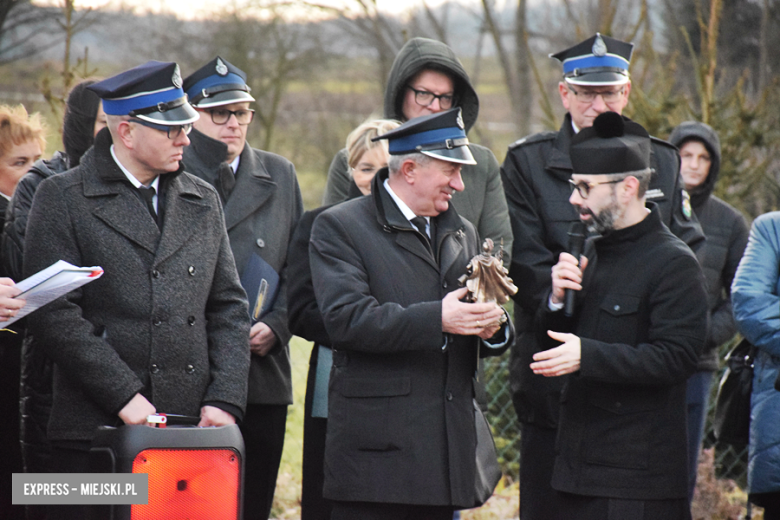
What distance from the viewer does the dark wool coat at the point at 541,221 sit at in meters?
3.96

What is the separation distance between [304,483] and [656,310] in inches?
67.9

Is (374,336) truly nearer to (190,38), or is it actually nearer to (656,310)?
(656,310)

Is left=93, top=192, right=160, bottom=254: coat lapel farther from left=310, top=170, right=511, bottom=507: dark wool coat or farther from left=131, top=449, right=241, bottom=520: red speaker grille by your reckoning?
left=131, top=449, right=241, bottom=520: red speaker grille

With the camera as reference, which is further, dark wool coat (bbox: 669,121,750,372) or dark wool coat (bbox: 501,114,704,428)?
dark wool coat (bbox: 669,121,750,372)

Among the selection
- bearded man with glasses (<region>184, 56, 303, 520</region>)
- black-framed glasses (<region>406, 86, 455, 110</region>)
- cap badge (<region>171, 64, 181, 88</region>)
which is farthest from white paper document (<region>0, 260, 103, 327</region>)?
black-framed glasses (<region>406, 86, 455, 110</region>)

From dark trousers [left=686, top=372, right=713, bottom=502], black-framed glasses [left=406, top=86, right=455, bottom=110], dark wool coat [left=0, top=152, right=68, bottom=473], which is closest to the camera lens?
dark wool coat [left=0, top=152, right=68, bottom=473]

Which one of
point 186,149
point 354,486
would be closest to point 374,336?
point 354,486

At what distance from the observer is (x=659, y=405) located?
10.5ft

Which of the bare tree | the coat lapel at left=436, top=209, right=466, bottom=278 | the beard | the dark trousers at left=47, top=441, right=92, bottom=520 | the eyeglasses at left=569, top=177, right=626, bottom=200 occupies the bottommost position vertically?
the dark trousers at left=47, top=441, right=92, bottom=520

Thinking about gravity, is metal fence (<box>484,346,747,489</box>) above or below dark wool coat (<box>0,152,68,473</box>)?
below

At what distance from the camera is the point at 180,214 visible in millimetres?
3254

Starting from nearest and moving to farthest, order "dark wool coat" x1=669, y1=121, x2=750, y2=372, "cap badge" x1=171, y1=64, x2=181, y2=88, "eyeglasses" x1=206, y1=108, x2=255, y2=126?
"cap badge" x1=171, y1=64, x2=181, y2=88
"eyeglasses" x1=206, y1=108, x2=255, y2=126
"dark wool coat" x1=669, y1=121, x2=750, y2=372

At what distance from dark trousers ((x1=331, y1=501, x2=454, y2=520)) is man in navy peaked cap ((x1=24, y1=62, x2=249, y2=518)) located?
1.71 ft

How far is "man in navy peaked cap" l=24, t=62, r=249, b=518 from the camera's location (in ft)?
9.86
